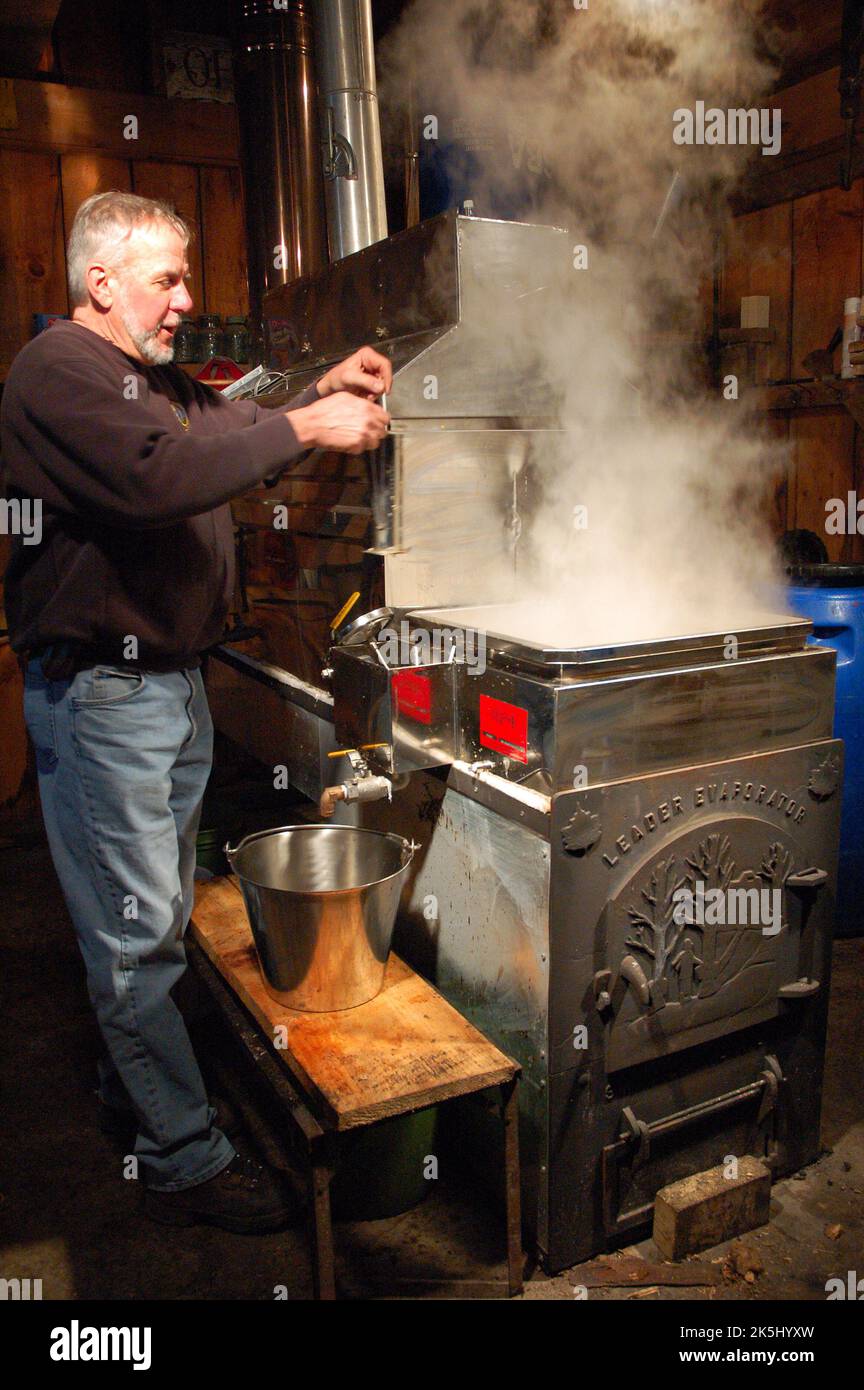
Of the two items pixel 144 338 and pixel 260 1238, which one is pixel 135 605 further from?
pixel 260 1238

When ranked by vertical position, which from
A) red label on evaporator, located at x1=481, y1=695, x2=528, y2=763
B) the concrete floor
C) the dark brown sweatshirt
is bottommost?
the concrete floor

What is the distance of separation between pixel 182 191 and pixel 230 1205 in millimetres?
4855

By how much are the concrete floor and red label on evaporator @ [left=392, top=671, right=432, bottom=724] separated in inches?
48.9

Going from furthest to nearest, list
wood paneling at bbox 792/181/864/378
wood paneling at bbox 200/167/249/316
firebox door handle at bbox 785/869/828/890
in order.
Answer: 1. wood paneling at bbox 200/167/249/316
2. wood paneling at bbox 792/181/864/378
3. firebox door handle at bbox 785/869/828/890

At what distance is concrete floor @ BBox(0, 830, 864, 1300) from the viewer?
2.24 metres

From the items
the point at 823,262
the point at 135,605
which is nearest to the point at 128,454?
the point at 135,605

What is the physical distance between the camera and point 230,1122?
276 cm

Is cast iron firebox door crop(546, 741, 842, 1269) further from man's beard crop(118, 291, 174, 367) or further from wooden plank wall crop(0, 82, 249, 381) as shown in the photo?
wooden plank wall crop(0, 82, 249, 381)

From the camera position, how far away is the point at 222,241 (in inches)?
212

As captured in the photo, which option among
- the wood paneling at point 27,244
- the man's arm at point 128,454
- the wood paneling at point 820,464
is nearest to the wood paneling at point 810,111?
the wood paneling at point 820,464

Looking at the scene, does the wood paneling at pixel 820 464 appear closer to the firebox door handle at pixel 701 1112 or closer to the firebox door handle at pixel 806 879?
the firebox door handle at pixel 806 879

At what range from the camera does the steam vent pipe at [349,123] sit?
11.1ft

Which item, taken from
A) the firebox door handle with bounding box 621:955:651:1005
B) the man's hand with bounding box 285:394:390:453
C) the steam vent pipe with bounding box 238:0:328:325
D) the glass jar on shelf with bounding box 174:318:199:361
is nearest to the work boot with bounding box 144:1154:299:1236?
the firebox door handle with bounding box 621:955:651:1005

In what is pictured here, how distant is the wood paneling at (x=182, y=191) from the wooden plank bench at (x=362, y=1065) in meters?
4.03
